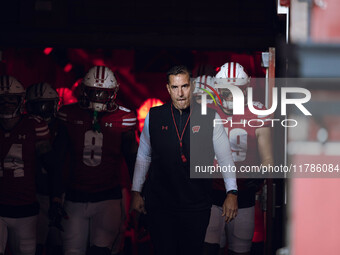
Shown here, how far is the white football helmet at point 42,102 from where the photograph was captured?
6297 millimetres

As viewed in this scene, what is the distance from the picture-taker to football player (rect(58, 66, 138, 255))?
559 centimetres

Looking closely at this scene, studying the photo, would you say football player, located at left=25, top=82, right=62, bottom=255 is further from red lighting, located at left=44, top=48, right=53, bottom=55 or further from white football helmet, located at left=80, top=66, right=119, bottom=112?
red lighting, located at left=44, top=48, right=53, bottom=55

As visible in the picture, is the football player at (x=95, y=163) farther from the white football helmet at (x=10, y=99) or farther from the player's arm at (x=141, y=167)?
the player's arm at (x=141, y=167)

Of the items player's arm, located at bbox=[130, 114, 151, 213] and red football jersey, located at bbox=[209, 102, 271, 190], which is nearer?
player's arm, located at bbox=[130, 114, 151, 213]

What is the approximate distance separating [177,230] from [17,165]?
1.54 meters

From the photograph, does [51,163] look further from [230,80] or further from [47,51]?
[47,51]

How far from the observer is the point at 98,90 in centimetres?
565

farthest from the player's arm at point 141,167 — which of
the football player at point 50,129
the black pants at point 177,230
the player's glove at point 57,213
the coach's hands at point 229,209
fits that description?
the football player at point 50,129

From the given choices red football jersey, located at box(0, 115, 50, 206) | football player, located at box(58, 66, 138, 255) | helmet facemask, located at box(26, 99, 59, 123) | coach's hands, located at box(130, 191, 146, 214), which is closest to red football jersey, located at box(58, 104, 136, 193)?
football player, located at box(58, 66, 138, 255)

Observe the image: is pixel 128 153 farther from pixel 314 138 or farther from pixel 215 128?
pixel 314 138

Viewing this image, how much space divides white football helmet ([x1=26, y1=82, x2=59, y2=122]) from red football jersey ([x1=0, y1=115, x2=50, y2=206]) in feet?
2.86

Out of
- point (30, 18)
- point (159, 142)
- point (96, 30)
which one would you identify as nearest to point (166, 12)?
point (96, 30)

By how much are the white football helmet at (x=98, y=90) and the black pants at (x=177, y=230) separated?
1.28m

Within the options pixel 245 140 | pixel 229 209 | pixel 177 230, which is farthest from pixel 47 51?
pixel 229 209
